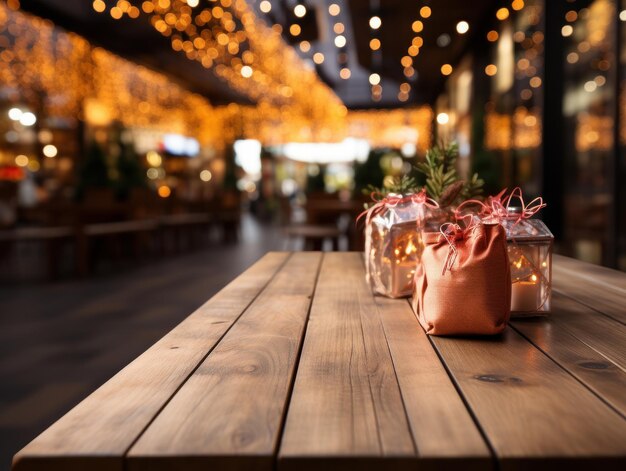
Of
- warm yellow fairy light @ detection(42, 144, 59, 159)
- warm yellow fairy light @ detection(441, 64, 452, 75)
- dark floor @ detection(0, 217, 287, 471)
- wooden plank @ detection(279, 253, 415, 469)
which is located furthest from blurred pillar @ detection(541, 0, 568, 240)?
warm yellow fairy light @ detection(42, 144, 59, 159)

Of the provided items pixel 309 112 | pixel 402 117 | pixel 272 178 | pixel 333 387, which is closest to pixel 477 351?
pixel 333 387

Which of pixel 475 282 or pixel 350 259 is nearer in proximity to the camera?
pixel 475 282

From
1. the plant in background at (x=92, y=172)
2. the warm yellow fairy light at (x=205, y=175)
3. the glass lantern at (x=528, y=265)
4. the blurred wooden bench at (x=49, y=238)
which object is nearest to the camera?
the glass lantern at (x=528, y=265)

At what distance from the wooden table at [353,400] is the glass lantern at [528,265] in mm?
46

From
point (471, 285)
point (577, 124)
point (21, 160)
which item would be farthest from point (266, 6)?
point (471, 285)

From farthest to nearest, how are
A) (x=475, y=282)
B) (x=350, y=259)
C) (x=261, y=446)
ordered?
(x=350, y=259)
(x=475, y=282)
(x=261, y=446)

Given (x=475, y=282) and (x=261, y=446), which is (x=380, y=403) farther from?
(x=475, y=282)

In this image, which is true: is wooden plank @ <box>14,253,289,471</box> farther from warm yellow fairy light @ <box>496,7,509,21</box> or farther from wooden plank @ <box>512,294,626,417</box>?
warm yellow fairy light @ <box>496,7,509,21</box>

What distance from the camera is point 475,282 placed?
1.01 m

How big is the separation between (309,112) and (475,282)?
16.1 meters

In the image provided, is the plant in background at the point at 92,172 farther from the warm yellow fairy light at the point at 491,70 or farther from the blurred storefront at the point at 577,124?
the warm yellow fairy light at the point at 491,70

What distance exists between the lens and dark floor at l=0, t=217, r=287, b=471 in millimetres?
2537

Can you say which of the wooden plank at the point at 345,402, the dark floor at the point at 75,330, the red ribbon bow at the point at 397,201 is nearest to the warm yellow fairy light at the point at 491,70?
the dark floor at the point at 75,330

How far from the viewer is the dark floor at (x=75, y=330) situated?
2.54 metres
